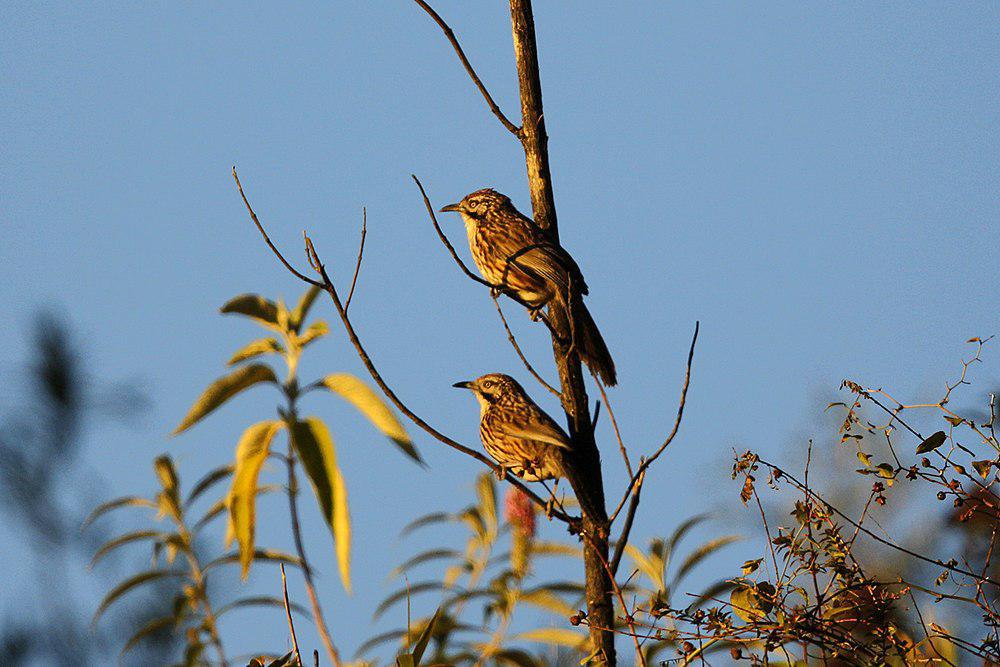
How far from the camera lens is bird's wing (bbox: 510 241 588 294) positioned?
4.73 m

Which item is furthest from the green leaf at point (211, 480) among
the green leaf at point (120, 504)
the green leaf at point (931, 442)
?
the green leaf at point (931, 442)

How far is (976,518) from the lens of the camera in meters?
4.09

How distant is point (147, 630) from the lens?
6129mm

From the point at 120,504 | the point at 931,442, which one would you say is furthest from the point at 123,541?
the point at 931,442

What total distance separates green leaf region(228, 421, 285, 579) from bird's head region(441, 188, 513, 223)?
206 cm

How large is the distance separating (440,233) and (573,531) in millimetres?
1091

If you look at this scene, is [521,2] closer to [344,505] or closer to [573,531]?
[573,531]

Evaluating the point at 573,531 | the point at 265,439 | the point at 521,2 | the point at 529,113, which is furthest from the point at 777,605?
the point at 265,439

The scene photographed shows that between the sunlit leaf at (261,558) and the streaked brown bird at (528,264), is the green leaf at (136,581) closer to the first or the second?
the sunlit leaf at (261,558)

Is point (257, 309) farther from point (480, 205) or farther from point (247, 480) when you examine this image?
point (480, 205)

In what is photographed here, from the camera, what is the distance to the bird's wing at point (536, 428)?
15.8 feet

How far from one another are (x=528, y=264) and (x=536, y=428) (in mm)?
795

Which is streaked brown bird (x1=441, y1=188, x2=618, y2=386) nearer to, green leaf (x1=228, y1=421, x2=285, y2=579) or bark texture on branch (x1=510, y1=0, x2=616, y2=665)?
bark texture on branch (x1=510, y1=0, x2=616, y2=665)

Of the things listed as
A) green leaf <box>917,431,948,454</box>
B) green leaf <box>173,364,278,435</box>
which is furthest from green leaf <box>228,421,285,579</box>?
green leaf <box>917,431,948,454</box>
